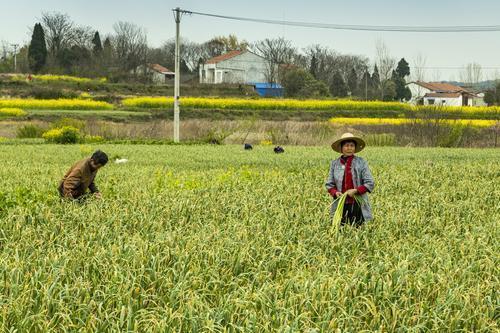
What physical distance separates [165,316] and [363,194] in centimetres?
370

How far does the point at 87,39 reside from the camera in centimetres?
9156

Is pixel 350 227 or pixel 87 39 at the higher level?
pixel 87 39

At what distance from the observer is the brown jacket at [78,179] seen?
348 inches

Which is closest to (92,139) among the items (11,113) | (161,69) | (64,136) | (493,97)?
(64,136)

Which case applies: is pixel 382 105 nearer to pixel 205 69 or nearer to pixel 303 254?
pixel 205 69

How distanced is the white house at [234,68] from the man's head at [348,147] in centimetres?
8042

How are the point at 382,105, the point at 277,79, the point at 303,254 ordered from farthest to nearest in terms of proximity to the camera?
the point at 277,79
the point at 382,105
the point at 303,254

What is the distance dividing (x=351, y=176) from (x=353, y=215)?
1.70 ft

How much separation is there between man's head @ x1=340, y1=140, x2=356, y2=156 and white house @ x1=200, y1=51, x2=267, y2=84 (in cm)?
8042

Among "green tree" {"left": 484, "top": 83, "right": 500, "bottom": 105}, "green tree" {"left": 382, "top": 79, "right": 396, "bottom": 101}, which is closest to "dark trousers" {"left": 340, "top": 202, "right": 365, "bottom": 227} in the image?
"green tree" {"left": 484, "top": 83, "right": 500, "bottom": 105}

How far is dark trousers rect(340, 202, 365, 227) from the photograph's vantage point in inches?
300

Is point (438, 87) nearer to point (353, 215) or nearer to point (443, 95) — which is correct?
point (443, 95)

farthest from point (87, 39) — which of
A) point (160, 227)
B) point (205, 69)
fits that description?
point (160, 227)

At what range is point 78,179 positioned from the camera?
889 cm
